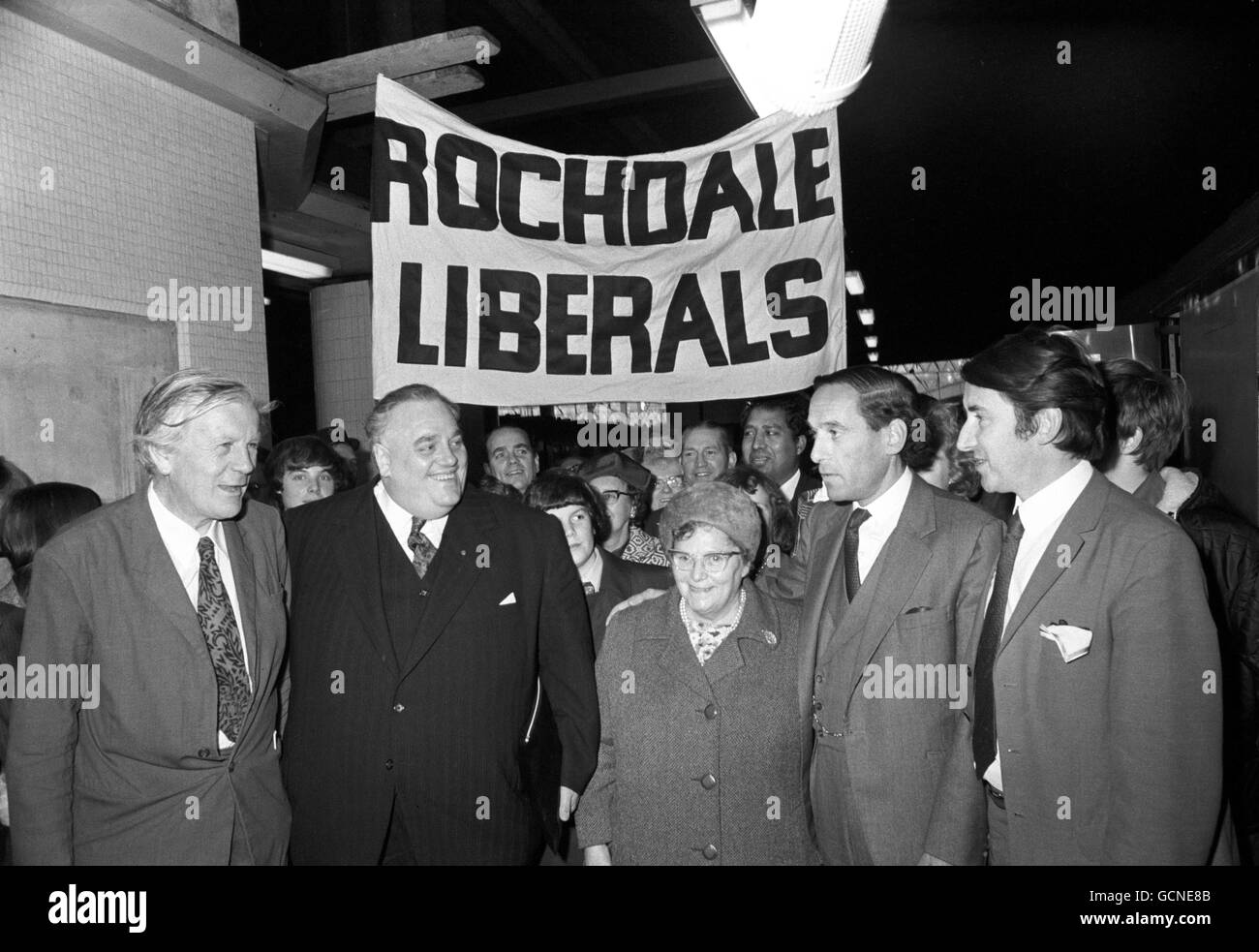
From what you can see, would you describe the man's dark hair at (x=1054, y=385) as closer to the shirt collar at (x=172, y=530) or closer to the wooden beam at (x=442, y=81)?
the shirt collar at (x=172, y=530)

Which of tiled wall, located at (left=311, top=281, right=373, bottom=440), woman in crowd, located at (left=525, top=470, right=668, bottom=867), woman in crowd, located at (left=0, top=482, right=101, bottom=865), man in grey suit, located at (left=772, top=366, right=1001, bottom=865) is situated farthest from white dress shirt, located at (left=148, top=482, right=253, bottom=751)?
tiled wall, located at (left=311, top=281, right=373, bottom=440)

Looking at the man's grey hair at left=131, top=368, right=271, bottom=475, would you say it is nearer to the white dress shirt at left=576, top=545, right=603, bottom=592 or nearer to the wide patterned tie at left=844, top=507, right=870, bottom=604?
the white dress shirt at left=576, top=545, right=603, bottom=592

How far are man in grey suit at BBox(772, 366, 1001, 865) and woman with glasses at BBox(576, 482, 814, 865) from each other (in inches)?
4.2

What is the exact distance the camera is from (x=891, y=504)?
265 cm

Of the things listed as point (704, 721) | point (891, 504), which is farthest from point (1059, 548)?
point (704, 721)

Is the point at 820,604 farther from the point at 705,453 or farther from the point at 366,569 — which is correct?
the point at 705,453

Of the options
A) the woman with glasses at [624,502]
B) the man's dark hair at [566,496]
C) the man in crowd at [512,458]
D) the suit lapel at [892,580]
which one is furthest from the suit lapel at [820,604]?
the man in crowd at [512,458]

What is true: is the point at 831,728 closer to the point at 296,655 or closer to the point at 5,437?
the point at 296,655

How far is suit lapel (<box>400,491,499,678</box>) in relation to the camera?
2.68 metres

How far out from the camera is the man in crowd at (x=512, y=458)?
5.46 m

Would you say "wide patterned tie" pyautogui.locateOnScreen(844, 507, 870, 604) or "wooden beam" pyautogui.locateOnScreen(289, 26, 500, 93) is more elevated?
"wooden beam" pyautogui.locateOnScreen(289, 26, 500, 93)

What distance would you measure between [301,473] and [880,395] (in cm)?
262

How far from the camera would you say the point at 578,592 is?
2.89m

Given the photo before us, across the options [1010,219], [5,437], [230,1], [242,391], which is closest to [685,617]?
[242,391]
